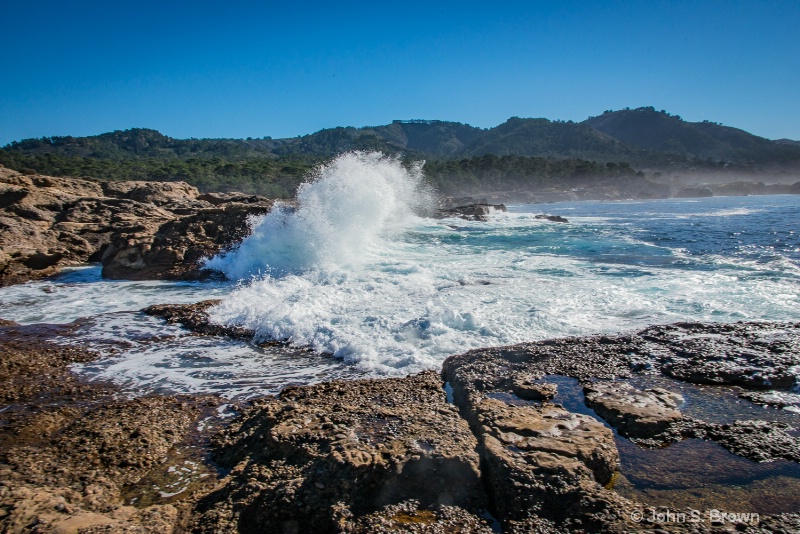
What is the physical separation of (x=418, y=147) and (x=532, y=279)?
629ft

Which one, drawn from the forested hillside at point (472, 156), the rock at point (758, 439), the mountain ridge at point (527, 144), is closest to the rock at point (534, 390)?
the rock at point (758, 439)

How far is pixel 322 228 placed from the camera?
12773mm

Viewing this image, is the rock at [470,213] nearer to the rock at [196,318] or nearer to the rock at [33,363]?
the rock at [196,318]

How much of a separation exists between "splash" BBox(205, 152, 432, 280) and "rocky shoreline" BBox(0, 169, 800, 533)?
569cm

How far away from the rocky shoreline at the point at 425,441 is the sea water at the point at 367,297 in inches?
23.9

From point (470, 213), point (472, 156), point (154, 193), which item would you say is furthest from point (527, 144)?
point (154, 193)

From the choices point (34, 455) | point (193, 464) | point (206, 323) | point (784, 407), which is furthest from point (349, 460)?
point (206, 323)

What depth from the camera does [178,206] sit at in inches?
713

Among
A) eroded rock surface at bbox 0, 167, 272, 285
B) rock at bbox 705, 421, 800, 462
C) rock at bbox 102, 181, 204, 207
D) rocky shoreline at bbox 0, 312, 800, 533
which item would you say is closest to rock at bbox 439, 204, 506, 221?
eroded rock surface at bbox 0, 167, 272, 285

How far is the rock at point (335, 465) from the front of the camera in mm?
2736

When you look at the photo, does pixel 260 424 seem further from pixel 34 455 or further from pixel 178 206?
pixel 178 206

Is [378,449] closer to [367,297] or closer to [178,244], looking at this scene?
[367,297]

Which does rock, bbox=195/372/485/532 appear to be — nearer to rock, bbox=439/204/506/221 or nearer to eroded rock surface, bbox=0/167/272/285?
eroded rock surface, bbox=0/167/272/285

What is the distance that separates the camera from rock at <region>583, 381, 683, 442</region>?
3623mm
